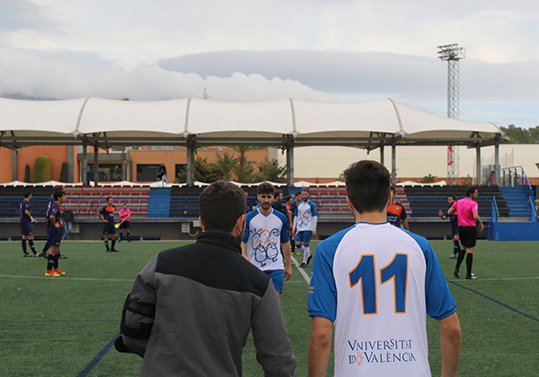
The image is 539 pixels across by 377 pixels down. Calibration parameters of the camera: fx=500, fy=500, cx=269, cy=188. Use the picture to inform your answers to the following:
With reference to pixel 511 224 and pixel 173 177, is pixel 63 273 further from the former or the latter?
pixel 173 177

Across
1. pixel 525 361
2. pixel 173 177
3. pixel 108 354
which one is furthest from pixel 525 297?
pixel 173 177

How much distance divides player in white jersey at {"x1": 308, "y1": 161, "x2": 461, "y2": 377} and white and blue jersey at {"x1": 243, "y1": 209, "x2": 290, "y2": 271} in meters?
4.18

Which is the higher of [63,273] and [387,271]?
[387,271]

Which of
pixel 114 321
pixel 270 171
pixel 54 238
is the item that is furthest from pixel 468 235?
pixel 270 171

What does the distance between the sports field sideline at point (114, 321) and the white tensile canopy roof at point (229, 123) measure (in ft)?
62.9

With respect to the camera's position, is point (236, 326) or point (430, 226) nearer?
point (236, 326)

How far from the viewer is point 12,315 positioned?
7523mm

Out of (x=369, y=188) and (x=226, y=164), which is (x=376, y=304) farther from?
(x=226, y=164)

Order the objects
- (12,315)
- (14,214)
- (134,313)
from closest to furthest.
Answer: (134,313)
(12,315)
(14,214)

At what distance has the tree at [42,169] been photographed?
52.3 m

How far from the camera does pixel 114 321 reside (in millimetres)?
7211

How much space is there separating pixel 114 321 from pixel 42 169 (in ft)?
165

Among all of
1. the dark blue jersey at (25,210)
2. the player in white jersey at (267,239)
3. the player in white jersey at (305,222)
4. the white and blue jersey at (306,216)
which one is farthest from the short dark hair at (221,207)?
the dark blue jersey at (25,210)

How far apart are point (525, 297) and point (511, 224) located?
17460 millimetres
